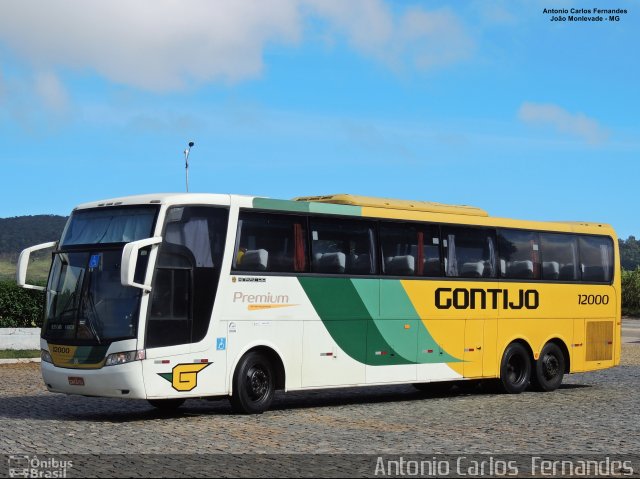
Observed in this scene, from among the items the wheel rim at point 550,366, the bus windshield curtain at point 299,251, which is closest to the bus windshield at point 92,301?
the bus windshield curtain at point 299,251

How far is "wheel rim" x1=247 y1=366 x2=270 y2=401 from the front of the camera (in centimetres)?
1762

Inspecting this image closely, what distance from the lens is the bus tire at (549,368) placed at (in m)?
23.3

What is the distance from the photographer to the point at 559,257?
78.3ft

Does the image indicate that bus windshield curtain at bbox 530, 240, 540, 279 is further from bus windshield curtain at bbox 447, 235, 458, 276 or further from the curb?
the curb

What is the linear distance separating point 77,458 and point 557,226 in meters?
14.5

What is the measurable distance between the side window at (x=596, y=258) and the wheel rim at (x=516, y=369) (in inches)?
103

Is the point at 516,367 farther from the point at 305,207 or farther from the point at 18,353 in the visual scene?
the point at 18,353

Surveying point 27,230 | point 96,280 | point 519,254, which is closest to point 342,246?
point 96,280

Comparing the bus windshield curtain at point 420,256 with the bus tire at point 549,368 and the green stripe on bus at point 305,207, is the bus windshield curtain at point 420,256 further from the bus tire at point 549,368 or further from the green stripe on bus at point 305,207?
the bus tire at point 549,368

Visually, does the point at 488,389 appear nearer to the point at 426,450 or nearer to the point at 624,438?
the point at 624,438

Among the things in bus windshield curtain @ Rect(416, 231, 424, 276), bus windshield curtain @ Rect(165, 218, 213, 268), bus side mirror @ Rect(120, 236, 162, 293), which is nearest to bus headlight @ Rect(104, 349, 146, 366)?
bus side mirror @ Rect(120, 236, 162, 293)

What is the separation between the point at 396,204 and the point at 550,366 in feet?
18.0

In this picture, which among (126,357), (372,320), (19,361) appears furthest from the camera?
(19,361)

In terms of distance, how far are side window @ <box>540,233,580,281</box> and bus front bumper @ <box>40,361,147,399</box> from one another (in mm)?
10277
